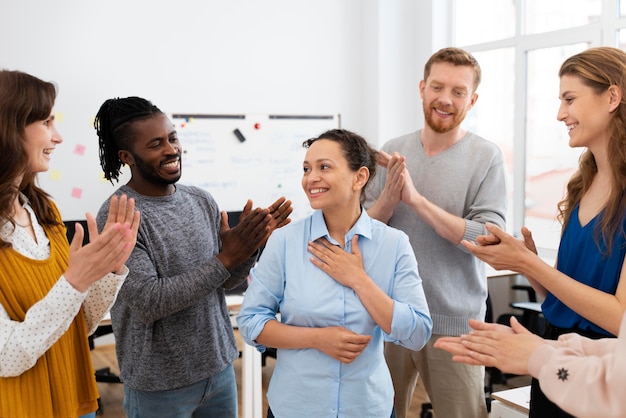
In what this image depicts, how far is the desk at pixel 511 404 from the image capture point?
2236mm

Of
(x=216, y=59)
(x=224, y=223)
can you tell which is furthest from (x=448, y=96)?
(x=216, y=59)

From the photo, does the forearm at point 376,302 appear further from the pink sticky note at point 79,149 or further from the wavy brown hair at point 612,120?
the pink sticky note at point 79,149

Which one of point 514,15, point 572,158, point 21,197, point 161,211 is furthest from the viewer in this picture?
point 514,15

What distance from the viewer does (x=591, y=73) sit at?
178 centimetres

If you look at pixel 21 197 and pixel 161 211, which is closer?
pixel 21 197

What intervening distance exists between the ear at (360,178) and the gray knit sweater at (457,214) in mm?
478

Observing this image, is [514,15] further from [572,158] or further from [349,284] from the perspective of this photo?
[349,284]

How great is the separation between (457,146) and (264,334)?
1.16 meters

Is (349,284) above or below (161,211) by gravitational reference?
below

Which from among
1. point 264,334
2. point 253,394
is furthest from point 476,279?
point 253,394

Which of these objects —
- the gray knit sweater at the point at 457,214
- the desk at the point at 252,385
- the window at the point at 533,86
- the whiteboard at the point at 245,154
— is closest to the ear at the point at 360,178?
the gray knit sweater at the point at 457,214

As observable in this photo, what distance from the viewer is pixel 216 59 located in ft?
18.6

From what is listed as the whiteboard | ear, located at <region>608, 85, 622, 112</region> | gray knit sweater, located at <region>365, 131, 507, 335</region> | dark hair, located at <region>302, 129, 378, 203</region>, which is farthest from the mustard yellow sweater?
the whiteboard

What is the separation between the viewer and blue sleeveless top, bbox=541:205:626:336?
1721mm
